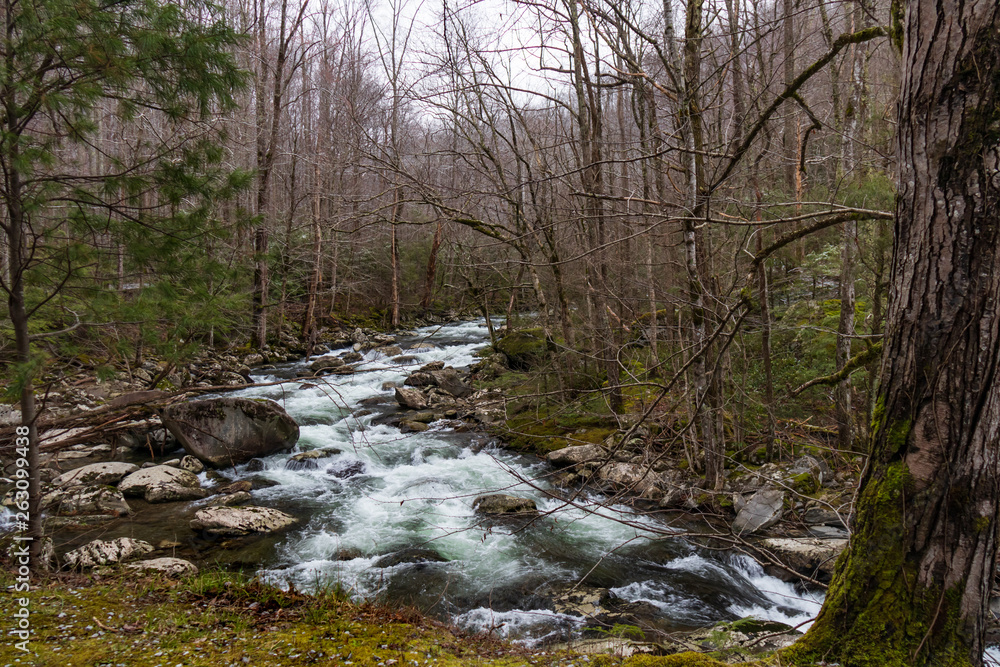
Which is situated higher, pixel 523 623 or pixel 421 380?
pixel 421 380

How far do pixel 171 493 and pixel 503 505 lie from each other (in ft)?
14.9

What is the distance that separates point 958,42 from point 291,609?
4460mm

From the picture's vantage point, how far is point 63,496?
21.3ft

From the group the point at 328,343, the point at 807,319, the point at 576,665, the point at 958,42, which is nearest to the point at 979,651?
the point at 576,665

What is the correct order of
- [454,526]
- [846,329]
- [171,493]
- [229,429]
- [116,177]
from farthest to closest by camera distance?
[229,429] < [171,493] < [454,526] < [846,329] < [116,177]

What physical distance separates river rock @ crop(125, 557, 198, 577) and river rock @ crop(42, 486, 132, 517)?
6.62 ft

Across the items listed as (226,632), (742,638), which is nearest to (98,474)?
(226,632)

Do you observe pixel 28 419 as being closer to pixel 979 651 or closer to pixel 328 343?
pixel 979 651

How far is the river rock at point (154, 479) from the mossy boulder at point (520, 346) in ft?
22.6

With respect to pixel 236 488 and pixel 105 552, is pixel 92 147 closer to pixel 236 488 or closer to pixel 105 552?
pixel 105 552

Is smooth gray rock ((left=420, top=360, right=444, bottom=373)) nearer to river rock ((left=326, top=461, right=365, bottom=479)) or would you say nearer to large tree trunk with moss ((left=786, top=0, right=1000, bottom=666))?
river rock ((left=326, top=461, right=365, bottom=479))

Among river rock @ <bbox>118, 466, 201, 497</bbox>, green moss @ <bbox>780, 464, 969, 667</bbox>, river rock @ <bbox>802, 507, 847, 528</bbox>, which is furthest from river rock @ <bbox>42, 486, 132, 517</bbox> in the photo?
river rock @ <bbox>802, 507, 847, 528</bbox>

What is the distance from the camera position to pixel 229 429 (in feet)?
29.8

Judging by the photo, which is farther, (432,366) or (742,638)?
(432,366)
